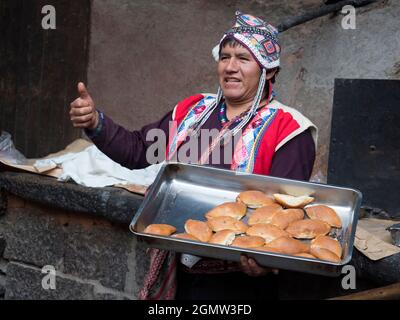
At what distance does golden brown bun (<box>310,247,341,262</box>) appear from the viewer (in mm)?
2180

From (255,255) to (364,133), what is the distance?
178 centimetres

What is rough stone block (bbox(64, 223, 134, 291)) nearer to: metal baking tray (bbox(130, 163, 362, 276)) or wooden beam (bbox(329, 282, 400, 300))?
metal baking tray (bbox(130, 163, 362, 276))

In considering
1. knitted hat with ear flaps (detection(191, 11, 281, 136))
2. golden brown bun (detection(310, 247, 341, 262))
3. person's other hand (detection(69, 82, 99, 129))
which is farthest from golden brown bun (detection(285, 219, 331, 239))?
person's other hand (detection(69, 82, 99, 129))

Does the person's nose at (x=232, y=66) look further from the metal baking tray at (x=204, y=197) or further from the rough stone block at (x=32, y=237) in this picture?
the rough stone block at (x=32, y=237)

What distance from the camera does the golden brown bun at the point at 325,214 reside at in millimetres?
2457

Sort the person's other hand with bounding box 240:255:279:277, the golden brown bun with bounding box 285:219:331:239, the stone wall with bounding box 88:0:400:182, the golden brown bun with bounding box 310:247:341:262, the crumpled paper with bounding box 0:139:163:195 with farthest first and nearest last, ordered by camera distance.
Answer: the stone wall with bounding box 88:0:400:182
the crumpled paper with bounding box 0:139:163:195
the golden brown bun with bounding box 285:219:331:239
the person's other hand with bounding box 240:255:279:277
the golden brown bun with bounding box 310:247:341:262

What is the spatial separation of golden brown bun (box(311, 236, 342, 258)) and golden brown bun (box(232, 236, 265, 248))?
161 mm

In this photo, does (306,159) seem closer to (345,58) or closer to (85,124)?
(85,124)

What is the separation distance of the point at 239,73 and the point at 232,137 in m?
0.24

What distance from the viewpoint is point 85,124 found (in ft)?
9.05

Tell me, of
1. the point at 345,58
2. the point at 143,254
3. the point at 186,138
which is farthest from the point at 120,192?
the point at 345,58

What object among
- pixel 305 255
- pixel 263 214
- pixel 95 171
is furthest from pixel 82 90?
pixel 95 171

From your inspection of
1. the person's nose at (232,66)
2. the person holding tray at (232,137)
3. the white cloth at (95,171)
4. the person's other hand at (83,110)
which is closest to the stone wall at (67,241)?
the white cloth at (95,171)

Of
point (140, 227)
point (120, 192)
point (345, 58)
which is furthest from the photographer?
point (345, 58)
